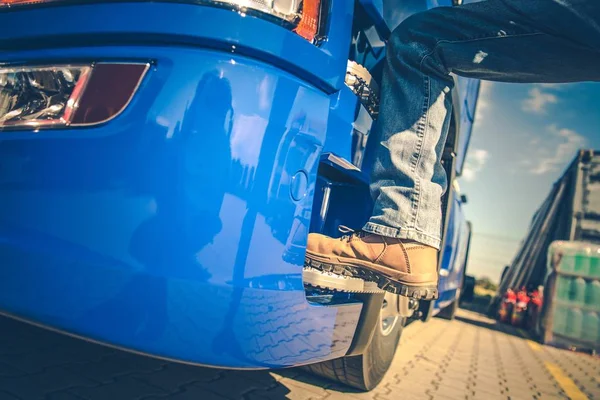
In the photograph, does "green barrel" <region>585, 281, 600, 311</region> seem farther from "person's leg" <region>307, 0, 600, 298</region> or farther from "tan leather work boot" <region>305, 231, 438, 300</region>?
"tan leather work boot" <region>305, 231, 438, 300</region>

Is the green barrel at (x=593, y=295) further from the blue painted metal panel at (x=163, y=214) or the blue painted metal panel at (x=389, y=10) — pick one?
the blue painted metal panel at (x=163, y=214)

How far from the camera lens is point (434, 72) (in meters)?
1.19

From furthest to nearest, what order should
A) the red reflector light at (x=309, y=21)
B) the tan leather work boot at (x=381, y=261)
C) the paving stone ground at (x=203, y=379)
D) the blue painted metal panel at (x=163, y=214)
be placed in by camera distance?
the paving stone ground at (x=203, y=379), the tan leather work boot at (x=381, y=261), the red reflector light at (x=309, y=21), the blue painted metal panel at (x=163, y=214)


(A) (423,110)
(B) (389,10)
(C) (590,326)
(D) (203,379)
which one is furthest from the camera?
(C) (590,326)

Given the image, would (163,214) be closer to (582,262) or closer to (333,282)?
(333,282)

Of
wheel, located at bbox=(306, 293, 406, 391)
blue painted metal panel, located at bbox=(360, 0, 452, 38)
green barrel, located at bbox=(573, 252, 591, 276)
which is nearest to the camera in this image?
blue painted metal panel, located at bbox=(360, 0, 452, 38)

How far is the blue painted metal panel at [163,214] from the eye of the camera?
2.63 ft

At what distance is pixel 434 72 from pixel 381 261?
63 cm

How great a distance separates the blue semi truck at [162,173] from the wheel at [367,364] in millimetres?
844

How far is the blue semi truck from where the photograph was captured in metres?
0.81

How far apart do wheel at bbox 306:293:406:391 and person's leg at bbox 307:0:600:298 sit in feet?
1.66

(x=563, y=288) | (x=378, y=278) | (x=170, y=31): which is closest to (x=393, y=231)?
(x=378, y=278)

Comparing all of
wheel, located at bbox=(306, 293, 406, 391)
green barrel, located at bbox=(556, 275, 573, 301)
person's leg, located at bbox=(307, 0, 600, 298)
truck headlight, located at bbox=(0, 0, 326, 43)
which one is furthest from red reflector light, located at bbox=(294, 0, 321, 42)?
green barrel, located at bbox=(556, 275, 573, 301)

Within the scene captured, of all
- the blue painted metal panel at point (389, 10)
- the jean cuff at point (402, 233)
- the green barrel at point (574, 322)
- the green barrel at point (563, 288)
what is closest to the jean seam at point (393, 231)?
the jean cuff at point (402, 233)
